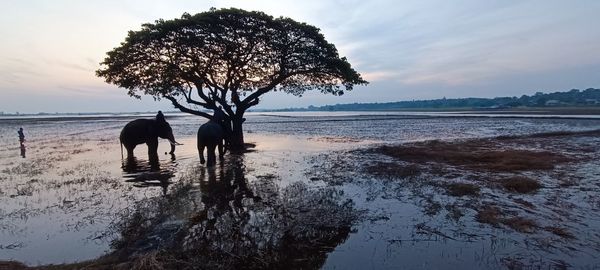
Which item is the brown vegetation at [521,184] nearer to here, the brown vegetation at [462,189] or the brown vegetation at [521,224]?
the brown vegetation at [462,189]

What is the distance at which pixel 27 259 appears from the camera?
6457 mm

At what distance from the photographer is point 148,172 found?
48.0ft

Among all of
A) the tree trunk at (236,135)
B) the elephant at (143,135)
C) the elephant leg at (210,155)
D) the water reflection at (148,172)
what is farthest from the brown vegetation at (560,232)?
the tree trunk at (236,135)

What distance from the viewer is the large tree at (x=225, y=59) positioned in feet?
67.4

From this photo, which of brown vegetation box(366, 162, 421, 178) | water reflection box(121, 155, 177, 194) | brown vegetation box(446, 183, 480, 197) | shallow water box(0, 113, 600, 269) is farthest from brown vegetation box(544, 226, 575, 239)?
water reflection box(121, 155, 177, 194)

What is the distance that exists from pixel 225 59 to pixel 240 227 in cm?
1597

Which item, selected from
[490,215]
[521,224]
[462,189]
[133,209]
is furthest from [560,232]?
[133,209]

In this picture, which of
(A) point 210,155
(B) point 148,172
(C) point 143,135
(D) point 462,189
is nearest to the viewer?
(D) point 462,189

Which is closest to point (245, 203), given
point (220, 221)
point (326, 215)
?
point (220, 221)

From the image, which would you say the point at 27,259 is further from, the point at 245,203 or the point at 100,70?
the point at 100,70

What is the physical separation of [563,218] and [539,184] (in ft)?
11.3

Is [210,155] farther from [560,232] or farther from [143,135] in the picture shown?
[560,232]

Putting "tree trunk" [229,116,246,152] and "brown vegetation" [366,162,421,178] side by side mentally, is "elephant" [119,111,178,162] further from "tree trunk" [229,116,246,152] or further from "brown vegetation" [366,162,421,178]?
"brown vegetation" [366,162,421,178]

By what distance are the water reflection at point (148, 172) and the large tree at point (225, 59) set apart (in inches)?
205
